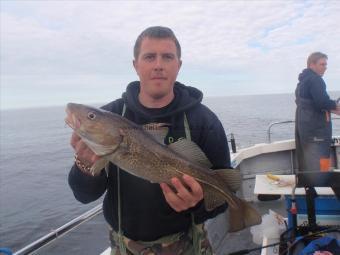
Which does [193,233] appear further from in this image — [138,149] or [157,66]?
[157,66]

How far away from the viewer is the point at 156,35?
9.83 feet

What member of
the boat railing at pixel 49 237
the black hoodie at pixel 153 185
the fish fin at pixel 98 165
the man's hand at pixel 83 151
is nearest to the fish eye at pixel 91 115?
the man's hand at pixel 83 151

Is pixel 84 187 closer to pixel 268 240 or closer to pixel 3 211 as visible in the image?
pixel 268 240

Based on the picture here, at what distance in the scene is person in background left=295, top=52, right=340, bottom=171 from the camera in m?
8.12

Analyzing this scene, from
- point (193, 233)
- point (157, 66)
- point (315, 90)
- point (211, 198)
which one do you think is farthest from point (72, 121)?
point (315, 90)

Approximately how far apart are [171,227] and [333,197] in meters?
2.93

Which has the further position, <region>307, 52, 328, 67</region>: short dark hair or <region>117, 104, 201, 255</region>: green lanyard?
<region>307, 52, 328, 67</region>: short dark hair

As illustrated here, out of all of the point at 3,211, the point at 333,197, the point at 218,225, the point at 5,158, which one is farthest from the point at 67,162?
the point at 333,197

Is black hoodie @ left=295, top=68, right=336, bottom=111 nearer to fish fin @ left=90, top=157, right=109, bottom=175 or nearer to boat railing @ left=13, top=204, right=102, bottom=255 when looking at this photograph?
boat railing @ left=13, top=204, right=102, bottom=255

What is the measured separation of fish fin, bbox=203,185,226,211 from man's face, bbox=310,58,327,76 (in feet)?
21.1

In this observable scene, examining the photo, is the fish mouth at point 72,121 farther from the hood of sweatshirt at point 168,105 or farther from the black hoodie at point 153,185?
the hood of sweatshirt at point 168,105

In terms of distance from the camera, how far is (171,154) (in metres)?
2.74

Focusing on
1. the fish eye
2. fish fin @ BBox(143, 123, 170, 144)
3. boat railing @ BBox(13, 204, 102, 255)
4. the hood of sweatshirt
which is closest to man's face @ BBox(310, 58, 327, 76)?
the hood of sweatshirt

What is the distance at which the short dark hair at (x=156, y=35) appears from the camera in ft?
9.87
